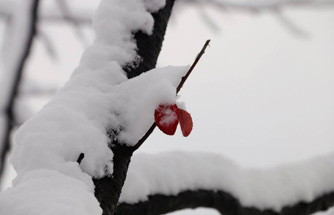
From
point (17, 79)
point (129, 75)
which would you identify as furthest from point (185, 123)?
point (17, 79)

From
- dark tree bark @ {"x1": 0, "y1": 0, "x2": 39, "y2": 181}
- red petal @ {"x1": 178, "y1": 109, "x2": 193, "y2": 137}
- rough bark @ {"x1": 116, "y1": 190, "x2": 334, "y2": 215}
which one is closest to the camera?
red petal @ {"x1": 178, "y1": 109, "x2": 193, "y2": 137}

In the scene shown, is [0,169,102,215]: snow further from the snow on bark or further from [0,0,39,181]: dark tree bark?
[0,0,39,181]: dark tree bark

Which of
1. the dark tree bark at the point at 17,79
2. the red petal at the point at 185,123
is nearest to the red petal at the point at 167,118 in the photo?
the red petal at the point at 185,123

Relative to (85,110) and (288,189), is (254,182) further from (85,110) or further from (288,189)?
(85,110)

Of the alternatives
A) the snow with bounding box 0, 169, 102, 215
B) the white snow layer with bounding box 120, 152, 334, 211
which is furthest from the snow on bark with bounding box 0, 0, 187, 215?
the white snow layer with bounding box 120, 152, 334, 211

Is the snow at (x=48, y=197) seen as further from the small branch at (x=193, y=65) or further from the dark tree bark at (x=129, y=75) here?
the small branch at (x=193, y=65)

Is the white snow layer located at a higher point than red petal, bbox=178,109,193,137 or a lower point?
lower
